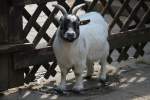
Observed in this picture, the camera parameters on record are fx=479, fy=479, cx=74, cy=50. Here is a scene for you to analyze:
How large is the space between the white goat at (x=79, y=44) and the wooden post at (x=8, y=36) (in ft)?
1.96

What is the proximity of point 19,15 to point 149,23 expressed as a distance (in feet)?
13.5

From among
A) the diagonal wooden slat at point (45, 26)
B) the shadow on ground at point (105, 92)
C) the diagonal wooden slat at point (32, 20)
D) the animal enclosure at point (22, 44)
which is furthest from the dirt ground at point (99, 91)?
the diagonal wooden slat at point (32, 20)

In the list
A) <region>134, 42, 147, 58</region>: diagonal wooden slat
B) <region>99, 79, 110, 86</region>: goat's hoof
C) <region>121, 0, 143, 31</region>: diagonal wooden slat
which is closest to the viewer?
<region>99, 79, 110, 86</region>: goat's hoof

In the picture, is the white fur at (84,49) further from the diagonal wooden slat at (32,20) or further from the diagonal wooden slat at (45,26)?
the diagonal wooden slat at (32,20)

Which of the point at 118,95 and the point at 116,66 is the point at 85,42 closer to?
the point at 118,95

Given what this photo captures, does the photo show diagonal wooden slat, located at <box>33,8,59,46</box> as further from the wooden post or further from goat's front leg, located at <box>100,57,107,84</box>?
goat's front leg, located at <box>100,57,107,84</box>

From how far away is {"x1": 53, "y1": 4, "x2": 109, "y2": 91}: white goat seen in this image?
20.5 feet

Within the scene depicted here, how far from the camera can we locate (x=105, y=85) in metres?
7.07

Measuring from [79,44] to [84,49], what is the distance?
119 mm

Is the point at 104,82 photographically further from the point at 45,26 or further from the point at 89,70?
the point at 45,26

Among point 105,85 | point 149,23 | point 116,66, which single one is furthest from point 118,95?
point 149,23

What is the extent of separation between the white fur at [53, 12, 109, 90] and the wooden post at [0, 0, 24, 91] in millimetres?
608

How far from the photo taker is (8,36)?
6672 millimetres

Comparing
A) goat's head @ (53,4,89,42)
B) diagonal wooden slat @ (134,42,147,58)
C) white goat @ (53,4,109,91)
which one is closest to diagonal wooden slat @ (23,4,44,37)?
white goat @ (53,4,109,91)
